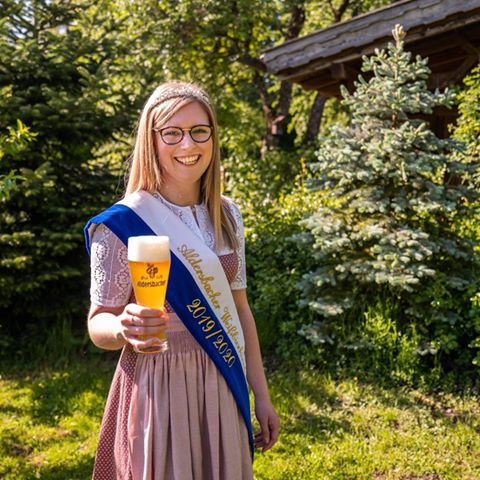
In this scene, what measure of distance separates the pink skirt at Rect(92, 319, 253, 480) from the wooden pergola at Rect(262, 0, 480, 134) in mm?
4367

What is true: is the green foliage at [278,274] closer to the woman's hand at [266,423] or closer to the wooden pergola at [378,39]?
the wooden pergola at [378,39]

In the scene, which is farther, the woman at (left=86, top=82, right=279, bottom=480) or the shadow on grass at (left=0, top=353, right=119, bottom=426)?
the shadow on grass at (left=0, top=353, right=119, bottom=426)

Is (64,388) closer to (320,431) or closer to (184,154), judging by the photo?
(320,431)

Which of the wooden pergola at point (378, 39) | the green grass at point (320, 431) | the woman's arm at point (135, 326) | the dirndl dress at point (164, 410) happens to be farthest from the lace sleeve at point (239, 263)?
the wooden pergola at point (378, 39)

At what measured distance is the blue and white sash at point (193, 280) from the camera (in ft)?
5.79

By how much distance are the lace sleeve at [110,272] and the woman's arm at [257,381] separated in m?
0.56

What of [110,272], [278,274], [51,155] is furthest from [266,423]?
[51,155]

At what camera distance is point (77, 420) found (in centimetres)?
412

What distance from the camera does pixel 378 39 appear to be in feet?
17.3

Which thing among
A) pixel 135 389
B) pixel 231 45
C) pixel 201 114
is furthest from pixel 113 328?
pixel 231 45

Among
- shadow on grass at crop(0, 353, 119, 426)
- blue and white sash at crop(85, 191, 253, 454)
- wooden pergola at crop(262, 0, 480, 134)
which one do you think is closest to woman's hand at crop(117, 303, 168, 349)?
blue and white sash at crop(85, 191, 253, 454)

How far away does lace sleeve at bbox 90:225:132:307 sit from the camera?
5.44ft

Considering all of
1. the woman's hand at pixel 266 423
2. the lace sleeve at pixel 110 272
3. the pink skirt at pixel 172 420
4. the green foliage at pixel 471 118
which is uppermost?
the green foliage at pixel 471 118

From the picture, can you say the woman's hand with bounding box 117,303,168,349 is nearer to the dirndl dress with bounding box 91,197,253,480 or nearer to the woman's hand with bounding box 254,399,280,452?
the dirndl dress with bounding box 91,197,253,480
